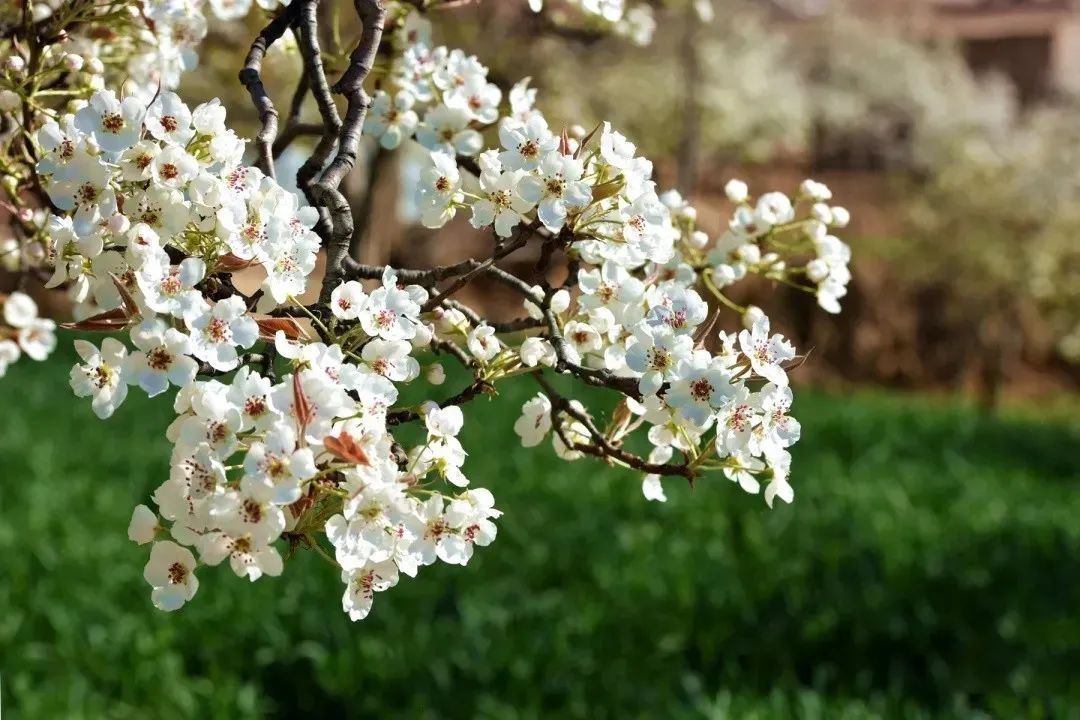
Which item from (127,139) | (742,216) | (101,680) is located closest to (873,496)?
(101,680)

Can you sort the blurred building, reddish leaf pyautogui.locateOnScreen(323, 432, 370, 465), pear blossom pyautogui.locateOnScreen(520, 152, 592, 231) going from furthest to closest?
1. the blurred building
2. pear blossom pyautogui.locateOnScreen(520, 152, 592, 231)
3. reddish leaf pyautogui.locateOnScreen(323, 432, 370, 465)

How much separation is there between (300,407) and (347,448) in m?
0.06

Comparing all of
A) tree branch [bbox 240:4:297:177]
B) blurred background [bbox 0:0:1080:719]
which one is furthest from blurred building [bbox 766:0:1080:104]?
tree branch [bbox 240:4:297:177]

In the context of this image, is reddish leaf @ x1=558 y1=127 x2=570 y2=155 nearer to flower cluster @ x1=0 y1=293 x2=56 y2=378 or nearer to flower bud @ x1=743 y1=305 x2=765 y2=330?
flower bud @ x1=743 y1=305 x2=765 y2=330

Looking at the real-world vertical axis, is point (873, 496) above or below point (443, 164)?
below

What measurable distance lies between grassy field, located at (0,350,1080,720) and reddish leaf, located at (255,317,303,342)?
3.06m

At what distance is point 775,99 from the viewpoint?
16.9 meters

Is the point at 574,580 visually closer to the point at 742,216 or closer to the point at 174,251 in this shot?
the point at 742,216

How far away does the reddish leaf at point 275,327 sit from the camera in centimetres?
127

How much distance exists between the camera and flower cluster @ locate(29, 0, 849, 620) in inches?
45.9

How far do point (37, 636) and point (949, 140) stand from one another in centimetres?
1513

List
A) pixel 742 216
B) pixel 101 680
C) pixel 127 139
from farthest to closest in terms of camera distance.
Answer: pixel 101 680 → pixel 742 216 → pixel 127 139

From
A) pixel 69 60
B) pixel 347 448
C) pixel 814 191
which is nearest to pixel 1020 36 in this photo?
pixel 814 191

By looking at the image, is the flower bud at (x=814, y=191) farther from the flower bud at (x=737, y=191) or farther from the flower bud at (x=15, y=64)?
the flower bud at (x=15, y=64)
